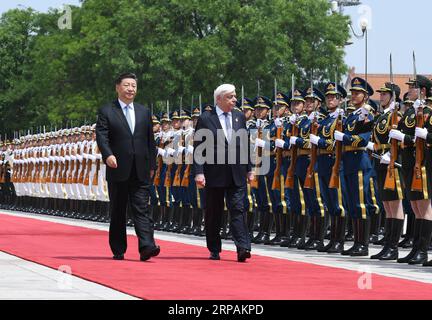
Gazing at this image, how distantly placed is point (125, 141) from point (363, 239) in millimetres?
3214

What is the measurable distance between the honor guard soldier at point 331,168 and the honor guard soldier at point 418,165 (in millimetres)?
1780

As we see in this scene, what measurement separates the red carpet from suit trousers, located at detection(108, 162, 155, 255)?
0.23 m

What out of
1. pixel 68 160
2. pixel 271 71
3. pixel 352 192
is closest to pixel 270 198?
pixel 352 192

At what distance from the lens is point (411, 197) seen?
13703 millimetres

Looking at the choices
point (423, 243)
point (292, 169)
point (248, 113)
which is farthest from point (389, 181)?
point (248, 113)

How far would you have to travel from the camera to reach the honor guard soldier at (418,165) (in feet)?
44.4

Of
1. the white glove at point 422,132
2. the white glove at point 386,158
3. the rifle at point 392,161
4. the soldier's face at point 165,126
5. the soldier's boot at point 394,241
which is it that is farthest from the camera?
the soldier's face at point 165,126

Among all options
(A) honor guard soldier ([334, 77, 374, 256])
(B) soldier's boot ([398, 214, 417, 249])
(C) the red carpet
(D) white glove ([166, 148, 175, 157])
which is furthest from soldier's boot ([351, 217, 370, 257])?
(D) white glove ([166, 148, 175, 157])

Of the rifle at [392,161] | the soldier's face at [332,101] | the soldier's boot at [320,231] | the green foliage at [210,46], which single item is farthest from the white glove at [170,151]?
the green foliage at [210,46]

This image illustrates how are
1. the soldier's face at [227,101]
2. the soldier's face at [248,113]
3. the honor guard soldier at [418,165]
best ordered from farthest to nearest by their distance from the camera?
the soldier's face at [248,113], the soldier's face at [227,101], the honor guard soldier at [418,165]

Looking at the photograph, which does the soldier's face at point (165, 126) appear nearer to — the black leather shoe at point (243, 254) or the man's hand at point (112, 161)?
the black leather shoe at point (243, 254)

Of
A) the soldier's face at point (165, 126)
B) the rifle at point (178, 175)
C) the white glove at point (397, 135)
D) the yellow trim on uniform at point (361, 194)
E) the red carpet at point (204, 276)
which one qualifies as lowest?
the red carpet at point (204, 276)

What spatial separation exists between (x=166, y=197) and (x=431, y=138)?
10.5 metres

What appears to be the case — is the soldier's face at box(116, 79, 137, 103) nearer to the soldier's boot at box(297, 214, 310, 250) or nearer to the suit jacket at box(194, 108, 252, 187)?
the suit jacket at box(194, 108, 252, 187)
